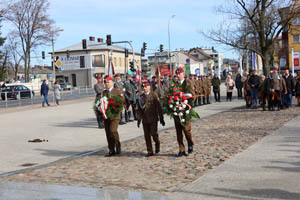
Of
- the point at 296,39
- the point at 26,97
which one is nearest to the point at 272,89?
the point at 26,97

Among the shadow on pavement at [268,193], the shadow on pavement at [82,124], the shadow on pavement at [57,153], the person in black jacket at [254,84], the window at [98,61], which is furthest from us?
the window at [98,61]

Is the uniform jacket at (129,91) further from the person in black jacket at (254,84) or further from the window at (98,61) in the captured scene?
the window at (98,61)

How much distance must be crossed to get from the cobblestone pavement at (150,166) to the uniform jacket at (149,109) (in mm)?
837

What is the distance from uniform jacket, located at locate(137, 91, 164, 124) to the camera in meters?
8.75

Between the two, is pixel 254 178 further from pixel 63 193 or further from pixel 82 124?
pixel 82 124

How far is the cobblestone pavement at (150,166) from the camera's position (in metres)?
6.58

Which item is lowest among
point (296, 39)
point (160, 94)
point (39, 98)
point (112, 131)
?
point (112, 131)

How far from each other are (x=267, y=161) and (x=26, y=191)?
4307mm

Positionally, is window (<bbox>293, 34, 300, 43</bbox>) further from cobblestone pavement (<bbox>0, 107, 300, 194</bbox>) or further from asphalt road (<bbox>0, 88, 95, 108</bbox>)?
cobblestone pavement (<bbox>0, 107, 300, 194</bbox>)

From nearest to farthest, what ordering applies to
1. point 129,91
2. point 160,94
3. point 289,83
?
1. point 129,91
2. point 289,83
3. point 160,94

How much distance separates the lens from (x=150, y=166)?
7.80 m

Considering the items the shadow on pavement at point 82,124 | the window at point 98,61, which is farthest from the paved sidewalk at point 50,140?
the window at point 98,61

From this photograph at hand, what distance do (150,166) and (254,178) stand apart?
2.18 metres

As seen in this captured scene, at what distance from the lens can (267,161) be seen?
7559 mm
